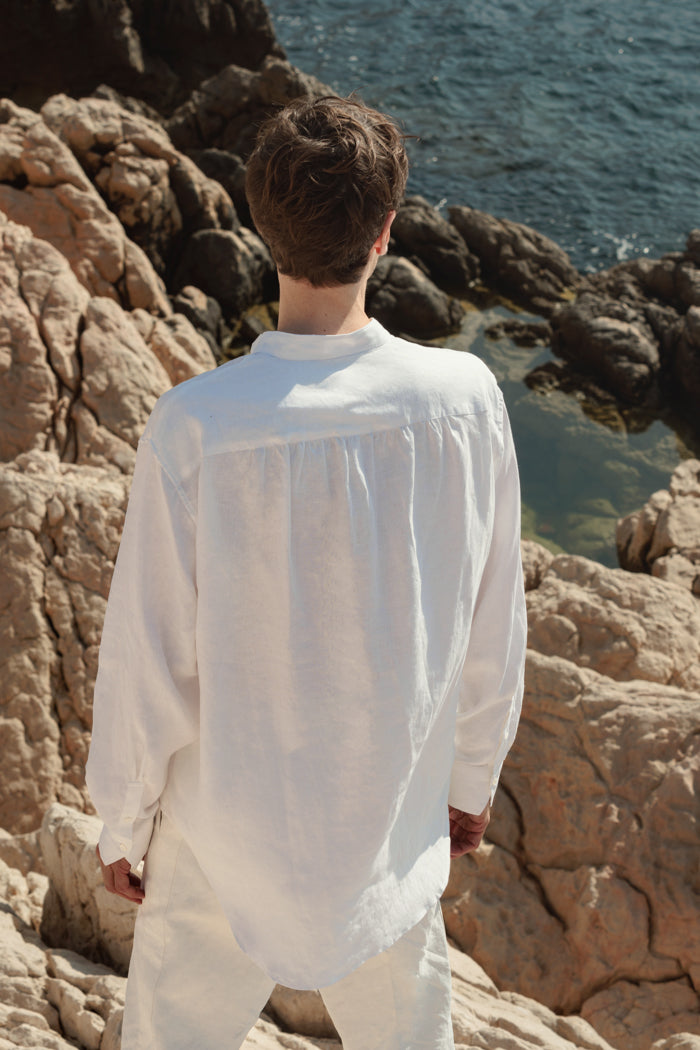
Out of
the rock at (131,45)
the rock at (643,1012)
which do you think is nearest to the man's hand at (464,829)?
the rock at (643,1012)

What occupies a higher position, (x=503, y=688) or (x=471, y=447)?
(x=471, y=447)

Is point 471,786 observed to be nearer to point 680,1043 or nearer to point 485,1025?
point 485,1025

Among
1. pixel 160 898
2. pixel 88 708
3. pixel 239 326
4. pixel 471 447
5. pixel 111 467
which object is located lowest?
pixel 239 326

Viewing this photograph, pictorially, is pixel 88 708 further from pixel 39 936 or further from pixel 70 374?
pixel 70 374

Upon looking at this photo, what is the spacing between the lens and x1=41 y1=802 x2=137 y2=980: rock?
2742 mm

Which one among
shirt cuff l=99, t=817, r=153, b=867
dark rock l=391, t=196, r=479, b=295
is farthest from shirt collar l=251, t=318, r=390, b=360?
dark rock l=391, t=196, r=479, b=295

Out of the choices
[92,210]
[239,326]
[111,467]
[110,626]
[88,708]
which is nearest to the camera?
[110,626]

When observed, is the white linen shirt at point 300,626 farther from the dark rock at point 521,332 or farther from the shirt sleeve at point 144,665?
the dark rock at point 521,332

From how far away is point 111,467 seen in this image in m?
5.02

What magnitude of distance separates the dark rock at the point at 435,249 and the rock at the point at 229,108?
2677mm

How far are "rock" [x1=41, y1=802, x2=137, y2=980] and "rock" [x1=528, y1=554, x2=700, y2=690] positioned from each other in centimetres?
255

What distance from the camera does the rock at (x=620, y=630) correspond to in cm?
457

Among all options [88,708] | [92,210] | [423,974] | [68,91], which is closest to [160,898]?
[423,974]

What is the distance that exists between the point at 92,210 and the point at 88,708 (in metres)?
4.40
